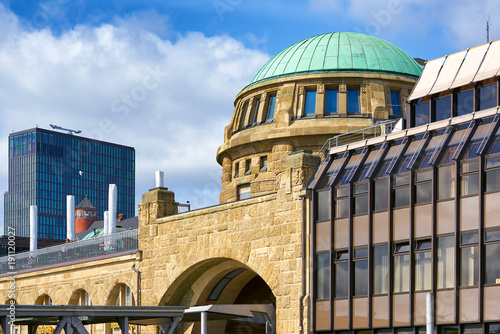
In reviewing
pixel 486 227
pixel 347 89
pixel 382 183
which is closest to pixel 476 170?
pixel 486 227

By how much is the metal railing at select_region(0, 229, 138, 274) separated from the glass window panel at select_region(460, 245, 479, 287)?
822 inches

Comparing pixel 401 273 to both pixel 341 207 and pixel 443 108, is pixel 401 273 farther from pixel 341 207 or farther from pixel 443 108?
pixel 443 108

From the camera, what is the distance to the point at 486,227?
3294cm

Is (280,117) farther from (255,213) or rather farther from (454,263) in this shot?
(454,263)

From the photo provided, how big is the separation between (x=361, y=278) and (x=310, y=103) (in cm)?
1495

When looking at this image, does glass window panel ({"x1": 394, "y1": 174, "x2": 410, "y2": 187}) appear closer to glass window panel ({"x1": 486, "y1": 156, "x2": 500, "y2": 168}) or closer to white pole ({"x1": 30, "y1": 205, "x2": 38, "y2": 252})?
glass window panel ({"x1": 486, "y1": 156, "x2": 500, "y2": 168})

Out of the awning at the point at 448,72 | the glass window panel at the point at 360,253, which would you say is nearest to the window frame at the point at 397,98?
the awning at the point at 448,72

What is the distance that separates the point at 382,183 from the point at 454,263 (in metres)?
4.54

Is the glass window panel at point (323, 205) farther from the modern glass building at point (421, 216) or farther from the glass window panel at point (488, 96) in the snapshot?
the glass window panel at point (488, 96)

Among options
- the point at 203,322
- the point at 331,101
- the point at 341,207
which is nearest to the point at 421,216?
the point at 341,207

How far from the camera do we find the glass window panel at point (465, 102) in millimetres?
37188

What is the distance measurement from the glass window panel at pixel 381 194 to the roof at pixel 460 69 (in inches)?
178

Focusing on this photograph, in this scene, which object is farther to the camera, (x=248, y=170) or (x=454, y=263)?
(x=248, y=170)

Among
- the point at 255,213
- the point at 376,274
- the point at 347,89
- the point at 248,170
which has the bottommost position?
the point at 376,274
